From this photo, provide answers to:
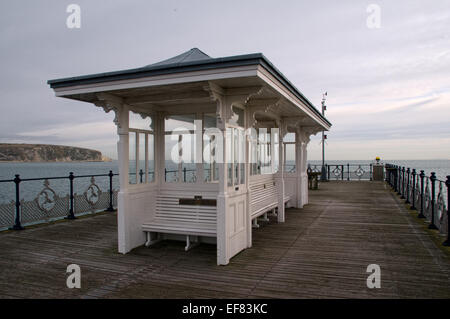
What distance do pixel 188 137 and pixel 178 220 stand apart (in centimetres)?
163

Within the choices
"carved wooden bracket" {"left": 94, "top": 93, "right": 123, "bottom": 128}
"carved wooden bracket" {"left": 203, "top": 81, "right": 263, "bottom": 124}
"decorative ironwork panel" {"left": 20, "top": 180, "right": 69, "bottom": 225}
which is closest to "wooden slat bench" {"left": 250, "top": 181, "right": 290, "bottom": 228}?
"carved wooden bracket" {"left": 203, "top": 81, "right": 263, "bottom": 124}

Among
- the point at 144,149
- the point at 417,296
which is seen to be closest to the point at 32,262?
the point at 144,149

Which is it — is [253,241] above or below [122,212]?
below

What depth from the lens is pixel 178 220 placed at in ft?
19.5

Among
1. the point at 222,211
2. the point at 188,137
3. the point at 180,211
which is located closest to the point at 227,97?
the point at 188,137

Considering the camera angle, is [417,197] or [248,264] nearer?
[248,264]

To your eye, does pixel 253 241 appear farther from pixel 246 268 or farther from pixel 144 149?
pixel 144 149

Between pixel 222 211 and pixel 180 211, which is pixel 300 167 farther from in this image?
pixel 222 211

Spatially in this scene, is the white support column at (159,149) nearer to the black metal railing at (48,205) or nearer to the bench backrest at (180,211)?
the bench backrest at (180,211)

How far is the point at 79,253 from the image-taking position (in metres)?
5.50

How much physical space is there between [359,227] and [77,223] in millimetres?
6987

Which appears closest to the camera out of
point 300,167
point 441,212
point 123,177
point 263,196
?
point 123,177

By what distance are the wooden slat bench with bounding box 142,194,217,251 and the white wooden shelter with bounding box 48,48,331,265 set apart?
0.02m

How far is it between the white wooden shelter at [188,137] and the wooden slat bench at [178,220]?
0.06 feet
